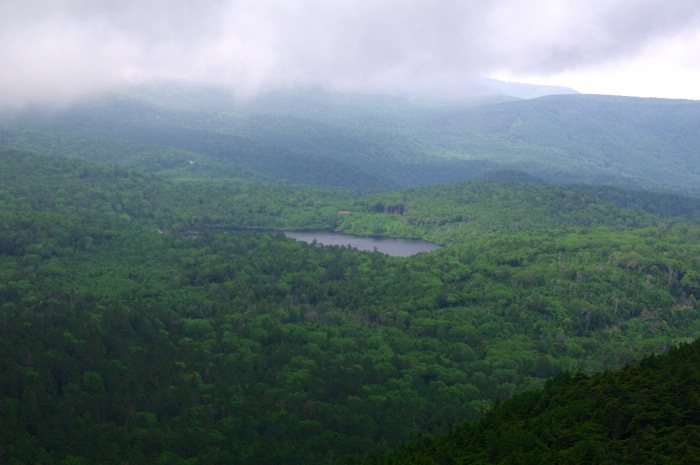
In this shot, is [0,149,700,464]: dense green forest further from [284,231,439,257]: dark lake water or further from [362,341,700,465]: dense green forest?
[362,341,700,465]: dense green forest

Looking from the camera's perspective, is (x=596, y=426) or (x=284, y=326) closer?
(x=596, y=426)

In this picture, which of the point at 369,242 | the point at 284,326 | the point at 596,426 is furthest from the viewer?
the point at 369,242

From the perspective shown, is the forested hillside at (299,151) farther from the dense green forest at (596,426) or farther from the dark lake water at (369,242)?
the dense green forest at (596,426)

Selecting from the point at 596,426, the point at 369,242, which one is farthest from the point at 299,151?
the point at 596,426

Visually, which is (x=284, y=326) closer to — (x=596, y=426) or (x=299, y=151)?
(x=596, y=426)

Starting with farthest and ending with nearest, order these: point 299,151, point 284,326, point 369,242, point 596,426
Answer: point 299,151 < point 369,242 < point 284,326 < point 596,426

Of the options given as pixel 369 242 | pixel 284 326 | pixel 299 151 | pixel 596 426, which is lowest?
pixel 369 242
